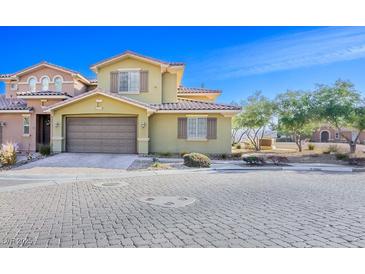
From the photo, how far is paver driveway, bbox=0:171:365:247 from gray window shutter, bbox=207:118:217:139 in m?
8.46

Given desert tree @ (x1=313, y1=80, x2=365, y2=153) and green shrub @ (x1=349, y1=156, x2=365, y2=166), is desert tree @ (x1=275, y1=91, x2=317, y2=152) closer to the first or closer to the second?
desert tree @ (x1=313, y1=80, x2=365, y2=153)

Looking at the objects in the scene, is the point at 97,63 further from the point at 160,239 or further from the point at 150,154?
the point at 160,239

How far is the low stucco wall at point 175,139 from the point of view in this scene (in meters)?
17.5

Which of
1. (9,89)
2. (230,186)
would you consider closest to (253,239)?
(230,186)

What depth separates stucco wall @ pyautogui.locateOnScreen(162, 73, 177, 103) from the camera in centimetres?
1961

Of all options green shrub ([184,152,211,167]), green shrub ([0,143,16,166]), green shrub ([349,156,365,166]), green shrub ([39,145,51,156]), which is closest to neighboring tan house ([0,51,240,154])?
green shrub ([39,145,51,156])

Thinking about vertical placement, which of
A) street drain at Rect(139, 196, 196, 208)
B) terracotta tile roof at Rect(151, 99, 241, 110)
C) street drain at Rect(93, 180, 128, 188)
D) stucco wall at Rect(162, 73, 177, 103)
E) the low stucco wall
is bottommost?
street drain at Rect(93, 180, 128, 188)

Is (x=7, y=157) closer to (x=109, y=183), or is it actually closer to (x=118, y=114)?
(x=118, y=114)

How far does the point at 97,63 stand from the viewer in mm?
19125

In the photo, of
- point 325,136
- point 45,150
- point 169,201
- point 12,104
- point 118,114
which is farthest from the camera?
point 325,136

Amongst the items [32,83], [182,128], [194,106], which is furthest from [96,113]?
[32,83]

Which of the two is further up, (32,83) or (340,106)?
(32,83)

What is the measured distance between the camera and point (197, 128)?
1770 centimetres

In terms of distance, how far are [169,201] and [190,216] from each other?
1.43 metres
